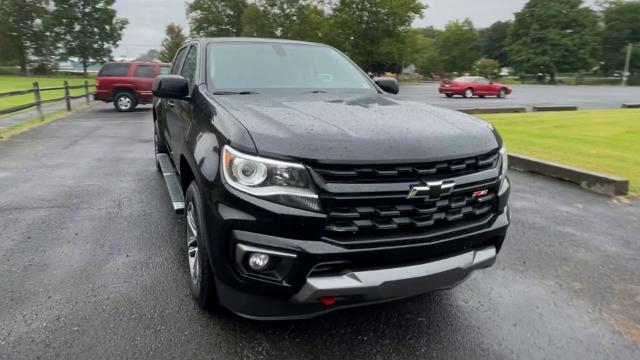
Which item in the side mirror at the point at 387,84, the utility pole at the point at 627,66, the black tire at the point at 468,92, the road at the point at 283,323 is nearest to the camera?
the road at the point at 283,323

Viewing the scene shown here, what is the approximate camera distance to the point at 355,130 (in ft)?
8.84

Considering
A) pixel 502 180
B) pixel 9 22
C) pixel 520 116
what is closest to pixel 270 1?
pixel 9 22

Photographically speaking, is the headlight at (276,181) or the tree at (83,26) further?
the tree at (83,26)

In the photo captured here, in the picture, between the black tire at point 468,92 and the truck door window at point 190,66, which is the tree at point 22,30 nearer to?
the black tire at point 468,92

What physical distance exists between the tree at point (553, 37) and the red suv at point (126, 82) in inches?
2614

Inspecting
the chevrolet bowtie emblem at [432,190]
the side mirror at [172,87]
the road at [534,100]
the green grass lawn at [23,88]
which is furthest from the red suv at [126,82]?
the chevrolet bowtie emblem at [432,190]

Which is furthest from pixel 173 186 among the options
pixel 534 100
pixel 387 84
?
pixel 534 100

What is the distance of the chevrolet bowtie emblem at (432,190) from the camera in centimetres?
253

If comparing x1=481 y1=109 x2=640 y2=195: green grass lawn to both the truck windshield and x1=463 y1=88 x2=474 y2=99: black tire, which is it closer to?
the truck windshield

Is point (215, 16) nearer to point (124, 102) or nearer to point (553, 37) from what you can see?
point (553, 37)

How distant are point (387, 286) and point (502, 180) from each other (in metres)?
1.14

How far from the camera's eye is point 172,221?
5.01 metres

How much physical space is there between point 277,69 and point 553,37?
8061 centimetres

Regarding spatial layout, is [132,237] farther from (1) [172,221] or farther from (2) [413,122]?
(2) [413,122]
